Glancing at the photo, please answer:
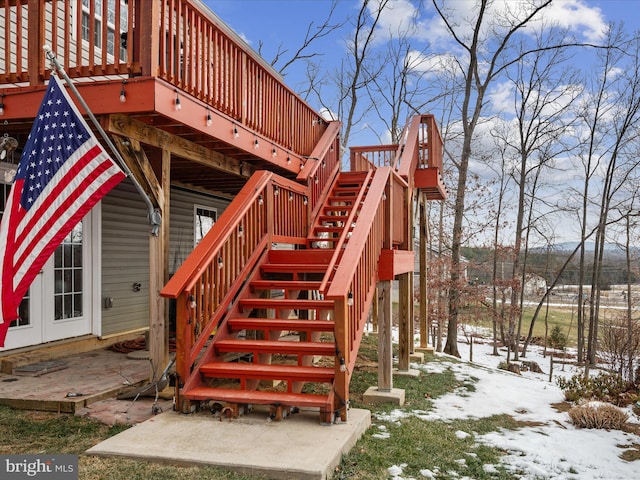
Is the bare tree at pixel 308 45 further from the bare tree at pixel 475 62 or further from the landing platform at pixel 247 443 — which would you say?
the landing platform at pixel 247 443

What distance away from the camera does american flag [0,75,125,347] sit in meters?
3.69

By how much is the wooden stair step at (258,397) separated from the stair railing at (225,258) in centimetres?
22

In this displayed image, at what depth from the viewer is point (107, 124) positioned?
4.54 meters

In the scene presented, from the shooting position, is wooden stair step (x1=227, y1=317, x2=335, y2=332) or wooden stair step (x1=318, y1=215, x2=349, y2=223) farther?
wooden stair step (x1=318, y1=215, x2=349, y2=223)

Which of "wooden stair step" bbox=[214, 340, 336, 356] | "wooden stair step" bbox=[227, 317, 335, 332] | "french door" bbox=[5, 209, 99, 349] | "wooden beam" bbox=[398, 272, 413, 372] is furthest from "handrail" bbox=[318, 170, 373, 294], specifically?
"french door" bbox=[5, 209, 99, 349]

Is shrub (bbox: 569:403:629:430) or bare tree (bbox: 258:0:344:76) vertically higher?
bare tree (bbox: 258:0:344:76)

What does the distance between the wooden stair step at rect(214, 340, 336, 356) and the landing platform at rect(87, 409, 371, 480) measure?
0.56m

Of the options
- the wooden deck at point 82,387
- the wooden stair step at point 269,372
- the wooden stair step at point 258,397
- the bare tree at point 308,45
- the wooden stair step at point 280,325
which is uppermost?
the bare tree at point 308,45

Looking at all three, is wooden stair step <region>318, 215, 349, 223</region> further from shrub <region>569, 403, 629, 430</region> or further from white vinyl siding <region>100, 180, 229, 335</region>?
shrub <region>569, 403, 629, 430</region>

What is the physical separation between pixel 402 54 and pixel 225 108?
18320mm

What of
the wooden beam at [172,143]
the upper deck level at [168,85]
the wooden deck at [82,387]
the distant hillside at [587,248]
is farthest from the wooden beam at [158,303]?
the distant hillside at [587,248]

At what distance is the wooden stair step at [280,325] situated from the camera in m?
4.78

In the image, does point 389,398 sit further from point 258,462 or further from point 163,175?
point 163,175

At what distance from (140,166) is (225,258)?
1.23 meters
